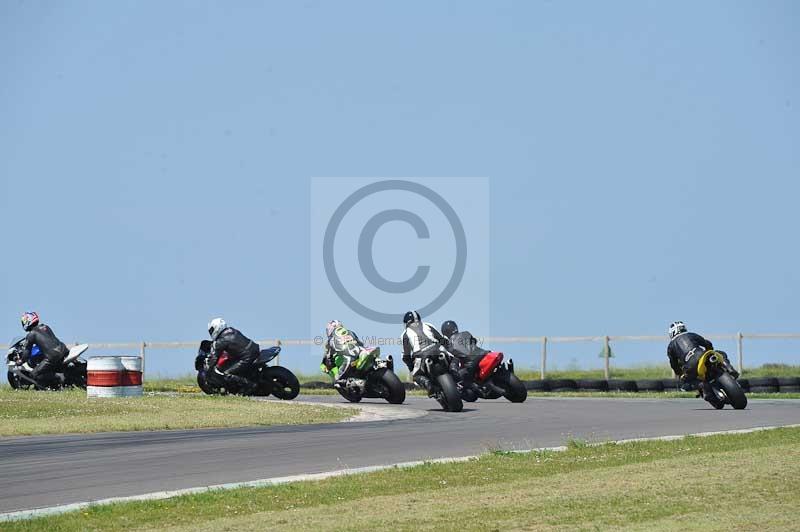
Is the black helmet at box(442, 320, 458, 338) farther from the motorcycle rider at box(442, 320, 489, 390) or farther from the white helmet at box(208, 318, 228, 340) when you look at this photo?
the white helmet at box(208, 318, 228, 340)

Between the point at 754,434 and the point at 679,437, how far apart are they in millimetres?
1050

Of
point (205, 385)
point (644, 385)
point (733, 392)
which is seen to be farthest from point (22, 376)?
point (733, 392)

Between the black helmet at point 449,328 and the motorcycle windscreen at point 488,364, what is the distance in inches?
35.9

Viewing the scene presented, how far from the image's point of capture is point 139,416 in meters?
20.8

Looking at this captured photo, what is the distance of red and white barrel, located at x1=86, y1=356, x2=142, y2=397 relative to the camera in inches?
992

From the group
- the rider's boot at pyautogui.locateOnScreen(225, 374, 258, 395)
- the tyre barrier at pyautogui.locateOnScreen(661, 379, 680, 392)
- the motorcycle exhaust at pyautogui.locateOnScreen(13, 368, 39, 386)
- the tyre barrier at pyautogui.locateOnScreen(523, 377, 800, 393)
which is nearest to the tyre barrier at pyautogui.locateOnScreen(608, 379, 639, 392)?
the tyre barrier at pyautogui.locateOnScreen(523, 377, 800, 393)

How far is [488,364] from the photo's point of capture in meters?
26.0

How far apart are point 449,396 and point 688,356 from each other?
14.7 feet

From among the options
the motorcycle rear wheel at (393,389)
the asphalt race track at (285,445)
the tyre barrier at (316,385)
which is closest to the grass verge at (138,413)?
the asphalt race track at (285,445)

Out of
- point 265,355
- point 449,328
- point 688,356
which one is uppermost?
point 449,328

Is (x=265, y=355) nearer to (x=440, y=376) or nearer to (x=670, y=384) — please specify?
(x=440, y=376)

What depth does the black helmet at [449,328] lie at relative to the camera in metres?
26.6

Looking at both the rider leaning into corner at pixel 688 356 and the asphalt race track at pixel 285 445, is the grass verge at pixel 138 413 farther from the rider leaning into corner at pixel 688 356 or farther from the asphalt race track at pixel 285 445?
the rider leaning into corner at pixel 688 356

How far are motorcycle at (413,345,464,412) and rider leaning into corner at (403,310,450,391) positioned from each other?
84 millimetres
